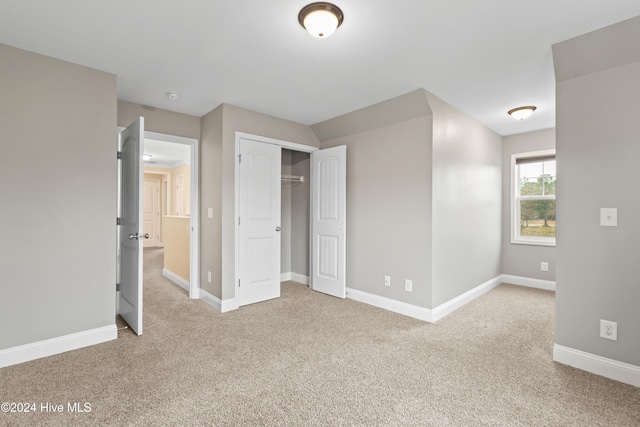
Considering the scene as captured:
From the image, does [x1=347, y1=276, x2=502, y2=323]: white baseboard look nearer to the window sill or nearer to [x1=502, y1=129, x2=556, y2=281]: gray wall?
[x1=502, y1=129, x2=556, y2=281]: gray wall

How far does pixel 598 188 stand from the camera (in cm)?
221

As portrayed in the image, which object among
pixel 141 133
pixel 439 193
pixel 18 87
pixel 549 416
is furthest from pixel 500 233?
pixel 18 87

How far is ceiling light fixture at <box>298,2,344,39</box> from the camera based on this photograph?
1.83 metres

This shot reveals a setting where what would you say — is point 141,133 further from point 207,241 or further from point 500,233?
point 500,233

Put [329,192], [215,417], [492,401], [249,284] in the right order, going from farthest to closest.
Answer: [329,192], [249,284], [492,401], [215,417]

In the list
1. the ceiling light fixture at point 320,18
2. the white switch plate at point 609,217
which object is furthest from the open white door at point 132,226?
the white switch plate at point 609,217

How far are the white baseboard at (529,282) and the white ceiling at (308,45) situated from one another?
108 inches

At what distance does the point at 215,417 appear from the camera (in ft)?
5.68

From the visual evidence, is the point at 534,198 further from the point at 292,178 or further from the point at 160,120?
the point at 160,120

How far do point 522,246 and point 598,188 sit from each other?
300 centimetres

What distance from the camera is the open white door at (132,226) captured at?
9.12 ft

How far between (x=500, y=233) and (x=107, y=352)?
5397 mm

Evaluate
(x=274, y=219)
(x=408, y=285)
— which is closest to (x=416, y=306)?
(x=408, y=285)

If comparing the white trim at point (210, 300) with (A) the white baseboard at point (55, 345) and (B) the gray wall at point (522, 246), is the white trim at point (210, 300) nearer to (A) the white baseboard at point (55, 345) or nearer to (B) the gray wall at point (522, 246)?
(A) the white baseboard at point (55, 345)
